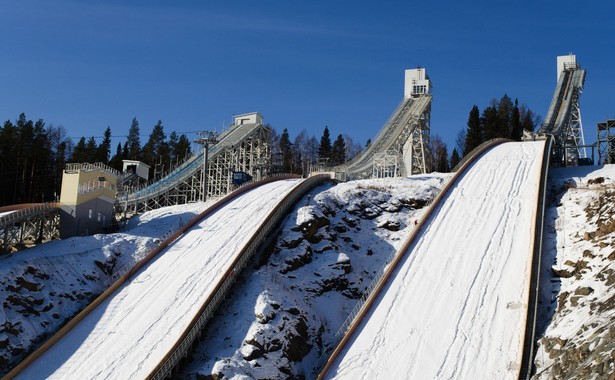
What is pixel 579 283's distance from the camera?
22.5 metres

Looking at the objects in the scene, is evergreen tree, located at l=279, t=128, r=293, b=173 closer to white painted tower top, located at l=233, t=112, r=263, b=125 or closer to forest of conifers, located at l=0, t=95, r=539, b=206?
forest of conifers, located at l=0, t=95, r=539, b=206

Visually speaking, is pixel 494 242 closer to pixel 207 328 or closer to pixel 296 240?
pixel 296 240

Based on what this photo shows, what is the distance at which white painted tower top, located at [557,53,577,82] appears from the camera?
5894cm

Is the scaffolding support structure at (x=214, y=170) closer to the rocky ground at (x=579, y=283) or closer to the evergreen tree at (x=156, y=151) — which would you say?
the evergreen tree at (x=156, y=151)

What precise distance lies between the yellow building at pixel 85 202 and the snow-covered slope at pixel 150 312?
611cm

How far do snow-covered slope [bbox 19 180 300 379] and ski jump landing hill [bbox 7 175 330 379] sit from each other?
0.03 meters

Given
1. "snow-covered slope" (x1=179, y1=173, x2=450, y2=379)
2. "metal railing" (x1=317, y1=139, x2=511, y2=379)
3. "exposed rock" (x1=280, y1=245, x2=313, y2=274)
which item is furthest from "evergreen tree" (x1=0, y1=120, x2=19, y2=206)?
"metal railing" (x1=317, y1=139, x2=511, y2=379)

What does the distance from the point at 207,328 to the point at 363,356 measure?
586cm

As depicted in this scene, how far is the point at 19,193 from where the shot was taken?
53.1 metres

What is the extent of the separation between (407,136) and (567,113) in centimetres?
1315

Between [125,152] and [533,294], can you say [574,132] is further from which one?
[125,152]

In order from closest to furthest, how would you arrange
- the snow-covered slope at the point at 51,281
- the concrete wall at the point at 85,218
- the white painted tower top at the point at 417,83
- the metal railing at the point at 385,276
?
1. the metal railing at the point at 385,276
2. the snow-covered slope at the point at 51,281
3. the concrete wall at the point at 85,218
4. the white painted tower top at the point at 417,83

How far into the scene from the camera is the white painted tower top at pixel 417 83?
56375 mm

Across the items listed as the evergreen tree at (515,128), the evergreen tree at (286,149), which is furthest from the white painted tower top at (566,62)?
the evergreen tree at (286,149)
